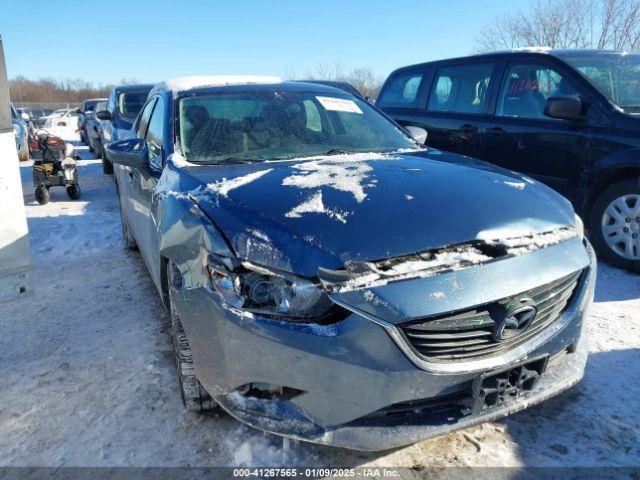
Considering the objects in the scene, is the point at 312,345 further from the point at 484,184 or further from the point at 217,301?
the point at 484,184

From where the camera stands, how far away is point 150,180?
3010 millimetres

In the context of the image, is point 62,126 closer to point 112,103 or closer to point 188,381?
point 112,103

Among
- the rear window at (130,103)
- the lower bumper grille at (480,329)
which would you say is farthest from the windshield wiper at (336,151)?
the rear window at (130,103)

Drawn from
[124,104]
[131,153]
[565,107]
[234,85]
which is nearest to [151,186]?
[131,153]

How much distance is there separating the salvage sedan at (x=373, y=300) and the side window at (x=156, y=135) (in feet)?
2.61

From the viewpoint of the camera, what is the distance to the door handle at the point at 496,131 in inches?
192

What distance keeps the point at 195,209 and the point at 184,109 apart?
1.23 metres

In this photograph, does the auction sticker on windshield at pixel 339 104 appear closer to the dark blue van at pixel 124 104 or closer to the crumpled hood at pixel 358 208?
the crumpled hood at pixel 358 208

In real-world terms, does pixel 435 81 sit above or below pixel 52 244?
above

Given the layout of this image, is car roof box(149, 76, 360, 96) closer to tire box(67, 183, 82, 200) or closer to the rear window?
tire box(67, 183, 82, 200)

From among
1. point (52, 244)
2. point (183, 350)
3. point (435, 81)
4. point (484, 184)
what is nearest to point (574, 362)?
point (484, 184)

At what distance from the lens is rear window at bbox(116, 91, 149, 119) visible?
8856mm

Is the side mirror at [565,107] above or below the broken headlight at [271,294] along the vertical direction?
above

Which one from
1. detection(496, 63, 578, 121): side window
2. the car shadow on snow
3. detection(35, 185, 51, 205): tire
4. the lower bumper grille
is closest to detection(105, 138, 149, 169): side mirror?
the lower bumper grille
